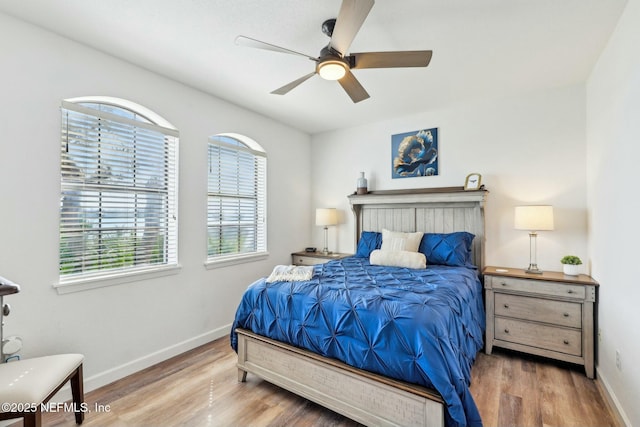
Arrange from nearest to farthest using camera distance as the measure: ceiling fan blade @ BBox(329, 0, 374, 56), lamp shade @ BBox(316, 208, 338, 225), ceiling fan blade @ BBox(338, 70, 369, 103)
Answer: ceiling fan blade @ BBox(329, 0, 374, 56)
ceiling fan blade @ BBox(338, 70, 369, 103)
lamp shade @ BBox(316, 208, 338, 225)

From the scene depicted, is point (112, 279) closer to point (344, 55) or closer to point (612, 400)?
point (344, 55)

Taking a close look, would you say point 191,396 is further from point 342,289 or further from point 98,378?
point 342,289

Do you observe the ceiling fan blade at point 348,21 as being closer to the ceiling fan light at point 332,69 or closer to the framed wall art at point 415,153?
the ceiling fan light at point 332,69

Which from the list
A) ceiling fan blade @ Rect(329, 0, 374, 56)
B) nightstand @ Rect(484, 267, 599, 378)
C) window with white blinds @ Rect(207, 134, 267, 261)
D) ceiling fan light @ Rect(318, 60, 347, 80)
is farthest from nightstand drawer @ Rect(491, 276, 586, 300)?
window with white blinds @ Rect(207, 134, 267, 261)

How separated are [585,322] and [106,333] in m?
4.02

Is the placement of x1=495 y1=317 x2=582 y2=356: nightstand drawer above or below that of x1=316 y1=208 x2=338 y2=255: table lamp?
below

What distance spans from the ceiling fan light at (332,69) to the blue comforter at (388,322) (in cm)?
151

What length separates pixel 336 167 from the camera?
4633 mm

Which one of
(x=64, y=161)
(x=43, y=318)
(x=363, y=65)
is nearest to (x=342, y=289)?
(x=363, y=65)

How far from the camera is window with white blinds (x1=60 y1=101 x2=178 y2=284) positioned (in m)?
2.30

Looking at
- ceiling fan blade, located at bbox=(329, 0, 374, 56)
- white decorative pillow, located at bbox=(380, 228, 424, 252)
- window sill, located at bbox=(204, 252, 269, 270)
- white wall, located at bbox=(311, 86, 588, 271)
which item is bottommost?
window sill, located at bbox=(204, 252, 269, 270)

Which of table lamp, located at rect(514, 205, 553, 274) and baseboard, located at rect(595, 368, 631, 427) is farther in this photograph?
table lamp, located at rect(514, 205, 553, 274)

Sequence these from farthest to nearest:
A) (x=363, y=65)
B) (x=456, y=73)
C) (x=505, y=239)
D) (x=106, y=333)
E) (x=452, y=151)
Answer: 1. (x=452, y=151)
2. (x=505, y=239)
3. (x=456, y=73)
4. (x=106, y=333)
5. (x=363, y=65)

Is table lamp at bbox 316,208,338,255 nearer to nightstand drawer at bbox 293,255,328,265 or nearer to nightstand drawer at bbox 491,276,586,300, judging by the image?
nightstand drawer at bbox 293,255,328,265
